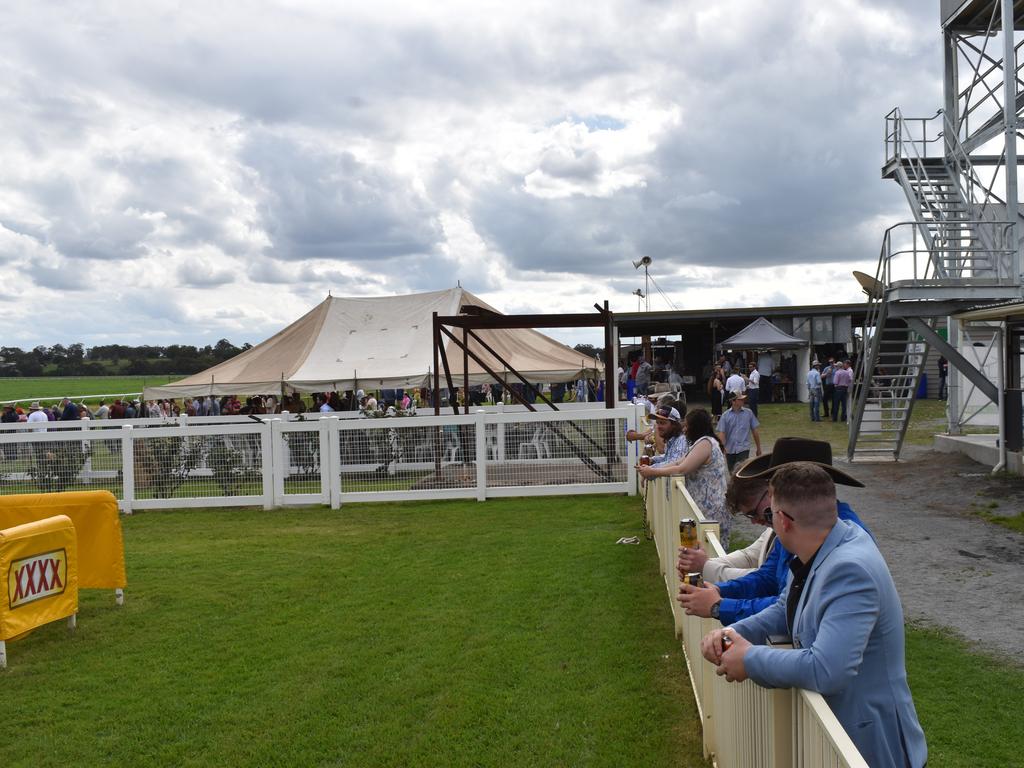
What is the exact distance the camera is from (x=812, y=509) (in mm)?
2889

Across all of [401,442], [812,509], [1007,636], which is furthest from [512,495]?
[812,509]

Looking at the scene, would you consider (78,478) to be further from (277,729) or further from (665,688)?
→ (665,688)

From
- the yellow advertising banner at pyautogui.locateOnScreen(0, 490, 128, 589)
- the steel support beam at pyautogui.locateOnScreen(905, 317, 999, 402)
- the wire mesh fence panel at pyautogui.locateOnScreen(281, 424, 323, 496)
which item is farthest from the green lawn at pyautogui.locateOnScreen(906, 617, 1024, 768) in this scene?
the steel support beam at pyautogui.locateOnScreen(905, 317, 999, 402)

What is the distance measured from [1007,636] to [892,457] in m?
13.0

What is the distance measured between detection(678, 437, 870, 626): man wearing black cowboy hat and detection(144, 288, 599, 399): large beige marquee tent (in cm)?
1620

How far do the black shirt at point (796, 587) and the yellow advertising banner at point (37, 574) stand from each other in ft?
19.5

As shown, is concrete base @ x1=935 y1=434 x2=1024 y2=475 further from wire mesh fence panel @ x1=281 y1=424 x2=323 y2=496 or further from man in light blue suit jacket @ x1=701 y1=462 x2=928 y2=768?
man in light blue suit jacket @ x1=701 y1=462 x2=928 y2=768

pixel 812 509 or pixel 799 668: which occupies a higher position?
pixel 812 509

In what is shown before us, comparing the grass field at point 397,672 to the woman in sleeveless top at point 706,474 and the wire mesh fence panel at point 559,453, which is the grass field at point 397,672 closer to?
the woman in sleeveless top at point 706,474

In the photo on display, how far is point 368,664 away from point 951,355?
1402 cm

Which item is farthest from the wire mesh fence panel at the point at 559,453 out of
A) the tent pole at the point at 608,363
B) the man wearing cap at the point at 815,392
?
the man wearing cap at the point at 815,392

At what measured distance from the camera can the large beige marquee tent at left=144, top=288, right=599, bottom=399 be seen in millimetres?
20672

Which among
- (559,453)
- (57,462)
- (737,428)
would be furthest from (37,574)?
(737,428)

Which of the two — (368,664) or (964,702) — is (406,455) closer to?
(368,664)
